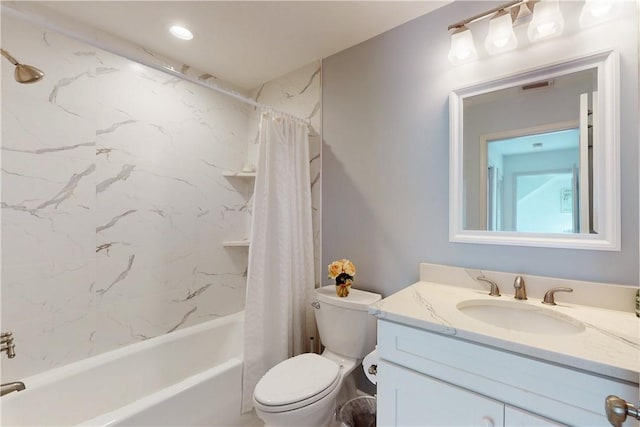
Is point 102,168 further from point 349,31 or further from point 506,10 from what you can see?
point 506,10

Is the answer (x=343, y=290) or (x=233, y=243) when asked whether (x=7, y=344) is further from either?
(x=343, y=290)

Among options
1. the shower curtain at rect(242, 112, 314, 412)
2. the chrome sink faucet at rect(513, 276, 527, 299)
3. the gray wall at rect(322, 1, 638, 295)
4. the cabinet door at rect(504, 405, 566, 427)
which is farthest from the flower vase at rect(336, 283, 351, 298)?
the cabinet door at rect(504, 405, 566, 427)

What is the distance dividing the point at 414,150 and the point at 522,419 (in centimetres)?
121

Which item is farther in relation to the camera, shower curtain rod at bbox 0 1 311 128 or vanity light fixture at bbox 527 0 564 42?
shower curtain rod at bbox 0 1 311 128

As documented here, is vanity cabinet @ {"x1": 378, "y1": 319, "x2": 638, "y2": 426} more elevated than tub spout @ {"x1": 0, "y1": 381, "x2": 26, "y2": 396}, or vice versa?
vanity cabinet @ {"x1": 378, "y1": 319, "x2": 638, "y2": 426}

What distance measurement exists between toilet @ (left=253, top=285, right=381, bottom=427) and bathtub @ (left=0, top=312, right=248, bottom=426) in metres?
0.36

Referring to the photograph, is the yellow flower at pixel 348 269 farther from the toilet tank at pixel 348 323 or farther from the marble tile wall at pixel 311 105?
the marble tile wall at pixel 311 105

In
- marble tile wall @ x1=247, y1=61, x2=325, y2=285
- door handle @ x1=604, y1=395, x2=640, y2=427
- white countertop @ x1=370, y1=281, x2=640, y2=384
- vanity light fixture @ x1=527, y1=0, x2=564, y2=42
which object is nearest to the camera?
door handle @ x1=604, y1=395, x2=640, y2=427

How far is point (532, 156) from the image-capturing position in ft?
4.12

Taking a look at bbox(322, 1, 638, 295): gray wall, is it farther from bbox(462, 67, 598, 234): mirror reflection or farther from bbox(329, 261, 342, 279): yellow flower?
bbox(329, 261, 342, 279): yellow flower

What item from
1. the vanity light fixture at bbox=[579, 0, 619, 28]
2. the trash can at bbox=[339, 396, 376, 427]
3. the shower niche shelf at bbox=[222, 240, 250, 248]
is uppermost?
the vanity light fixture at bbox=[579, 0, 619, 28]

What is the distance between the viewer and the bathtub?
49.6 inches

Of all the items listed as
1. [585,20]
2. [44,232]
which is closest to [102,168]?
[44,232]

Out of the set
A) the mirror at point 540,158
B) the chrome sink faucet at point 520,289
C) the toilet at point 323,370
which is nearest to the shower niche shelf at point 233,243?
the toilet at point 323,370
